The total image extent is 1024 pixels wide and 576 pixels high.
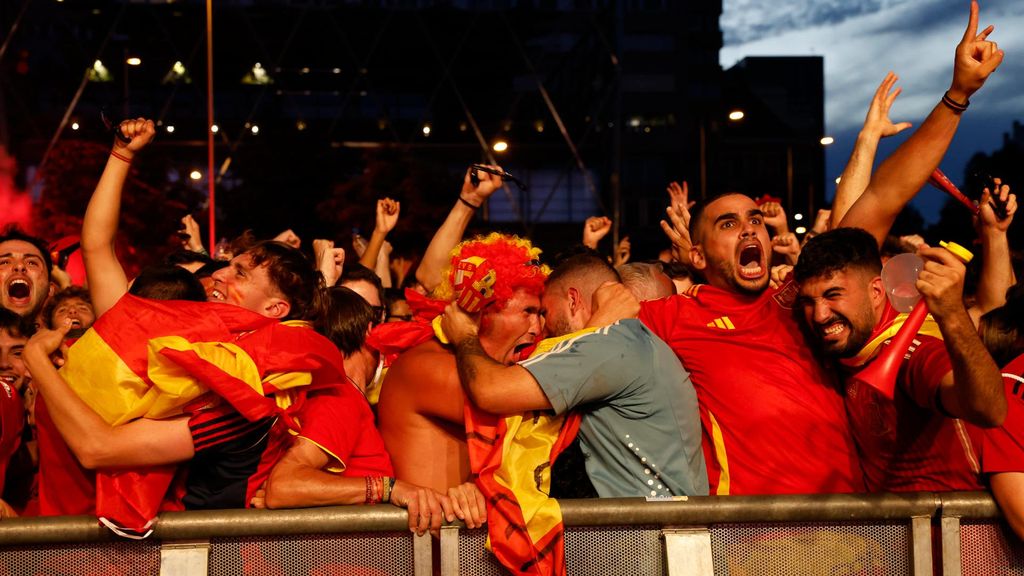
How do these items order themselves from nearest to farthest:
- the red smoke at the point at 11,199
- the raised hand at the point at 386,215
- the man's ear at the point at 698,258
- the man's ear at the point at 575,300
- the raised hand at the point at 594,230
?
1. the man's ear at the point at 575,300
2. the man's ear at the point at 698,258
3. the raised hand at the point at 386,215
4. the raised hand at the point at 594,230
5. the red smoke at the point at 11,199

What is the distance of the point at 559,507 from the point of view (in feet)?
10.3

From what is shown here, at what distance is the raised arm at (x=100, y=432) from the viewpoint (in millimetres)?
3121

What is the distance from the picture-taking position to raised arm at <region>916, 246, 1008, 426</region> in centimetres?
294

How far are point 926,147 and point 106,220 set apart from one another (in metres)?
3.24

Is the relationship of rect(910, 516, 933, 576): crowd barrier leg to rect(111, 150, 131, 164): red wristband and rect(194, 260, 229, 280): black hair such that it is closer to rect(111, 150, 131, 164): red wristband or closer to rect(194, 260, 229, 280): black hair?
rect(111, 150, 131, 164): red wristband

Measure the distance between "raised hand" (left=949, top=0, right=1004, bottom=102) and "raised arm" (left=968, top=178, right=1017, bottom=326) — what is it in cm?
159

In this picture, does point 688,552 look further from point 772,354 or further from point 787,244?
point 787,244

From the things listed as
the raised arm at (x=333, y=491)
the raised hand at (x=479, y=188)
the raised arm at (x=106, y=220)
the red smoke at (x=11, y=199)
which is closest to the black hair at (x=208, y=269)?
the raised arm at (x=106, y=220)

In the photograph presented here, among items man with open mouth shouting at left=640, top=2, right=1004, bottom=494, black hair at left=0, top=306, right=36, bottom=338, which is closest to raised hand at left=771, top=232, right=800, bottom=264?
man with open mouth shouting at left=640, top=2, right=1004, bottom=494

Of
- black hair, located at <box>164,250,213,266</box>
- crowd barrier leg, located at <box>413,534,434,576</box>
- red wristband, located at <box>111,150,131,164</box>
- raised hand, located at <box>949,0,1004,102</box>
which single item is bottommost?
crowd barrier leg, located at <box>413,534,434,576</box>

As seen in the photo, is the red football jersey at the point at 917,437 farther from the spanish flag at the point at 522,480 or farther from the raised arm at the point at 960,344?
the spanish flag at the point at 522,480

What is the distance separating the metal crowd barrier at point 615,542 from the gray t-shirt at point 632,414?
0.29 meters

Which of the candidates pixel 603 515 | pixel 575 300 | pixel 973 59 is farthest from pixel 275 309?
pixel 973 59

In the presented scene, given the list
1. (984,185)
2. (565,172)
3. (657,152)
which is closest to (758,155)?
(657,152)
